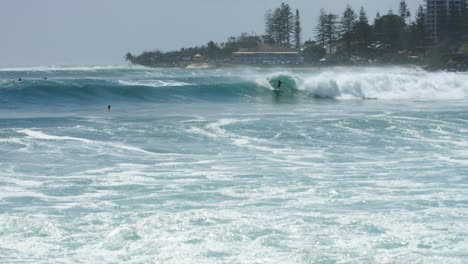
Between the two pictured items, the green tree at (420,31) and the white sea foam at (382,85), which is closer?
the white sea foam at (382,85)

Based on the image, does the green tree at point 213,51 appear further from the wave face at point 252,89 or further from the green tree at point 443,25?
the wave face at point 252,89

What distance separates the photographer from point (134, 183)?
13148 millimetres

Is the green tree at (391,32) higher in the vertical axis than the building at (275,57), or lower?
higher

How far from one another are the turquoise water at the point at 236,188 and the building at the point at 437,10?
86198mm

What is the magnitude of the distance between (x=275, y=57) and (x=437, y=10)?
2840cm

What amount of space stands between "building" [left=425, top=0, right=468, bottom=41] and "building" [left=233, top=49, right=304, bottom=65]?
22111 mm

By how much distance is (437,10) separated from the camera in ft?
384

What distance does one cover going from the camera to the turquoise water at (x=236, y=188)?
9062mm

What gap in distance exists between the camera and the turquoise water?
9062mm

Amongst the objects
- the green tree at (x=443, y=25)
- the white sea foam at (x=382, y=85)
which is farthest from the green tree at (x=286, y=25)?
the white sea foam at (x=382, y=85)

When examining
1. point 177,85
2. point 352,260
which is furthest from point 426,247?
point 177,85

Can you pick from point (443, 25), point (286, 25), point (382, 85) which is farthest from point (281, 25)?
point (382, 85)

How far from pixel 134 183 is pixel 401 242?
542 cm

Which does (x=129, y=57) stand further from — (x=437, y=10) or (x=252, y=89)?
(x=252, y=89)
